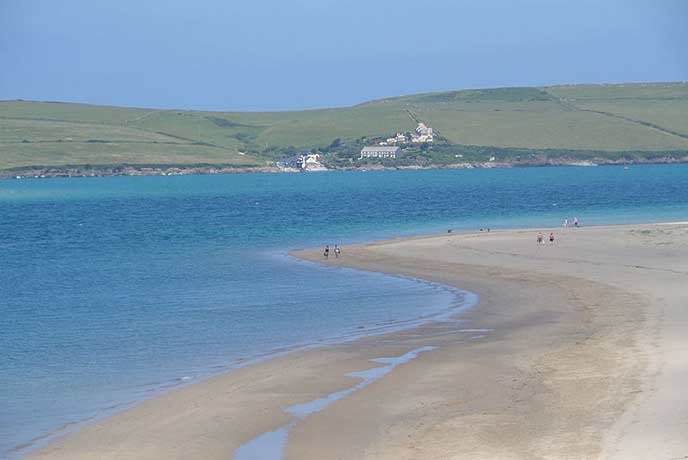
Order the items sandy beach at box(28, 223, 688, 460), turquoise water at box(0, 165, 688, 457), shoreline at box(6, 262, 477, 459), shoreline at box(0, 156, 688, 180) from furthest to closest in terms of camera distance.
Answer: shoreline at box(0, 156, 688, 180) < turquoise water at box(0, 165, 688, 457) < shoreline at box(6, 262, 477, 459) < sandy beach at box(28, 223, 688, 460)

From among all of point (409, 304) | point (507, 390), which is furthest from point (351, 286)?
point (507, 390)

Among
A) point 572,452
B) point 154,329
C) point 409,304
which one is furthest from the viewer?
point 409,304

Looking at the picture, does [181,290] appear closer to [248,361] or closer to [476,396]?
[248,361]

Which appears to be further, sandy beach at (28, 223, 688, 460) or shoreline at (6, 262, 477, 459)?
shoreline at (6, 262, 477, 459)

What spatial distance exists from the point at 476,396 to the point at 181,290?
64.1 ft

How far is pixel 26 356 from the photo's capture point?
78.3 feet

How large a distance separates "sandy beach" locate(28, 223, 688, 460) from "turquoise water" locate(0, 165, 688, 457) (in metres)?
1.59

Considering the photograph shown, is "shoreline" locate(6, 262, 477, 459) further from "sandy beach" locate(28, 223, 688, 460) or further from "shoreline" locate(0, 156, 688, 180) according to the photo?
"shoreline" locate(0, 156, 688, 180)

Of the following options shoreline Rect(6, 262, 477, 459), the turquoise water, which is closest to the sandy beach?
shoreline Rect(6, 262, 477, 459)

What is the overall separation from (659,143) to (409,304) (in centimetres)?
17283

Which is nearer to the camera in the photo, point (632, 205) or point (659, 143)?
point (632, 205)

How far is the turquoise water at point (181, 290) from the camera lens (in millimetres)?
21672

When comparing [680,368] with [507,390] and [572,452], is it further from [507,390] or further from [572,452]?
[572,452]

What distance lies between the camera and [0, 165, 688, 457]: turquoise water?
21672 millimetres
